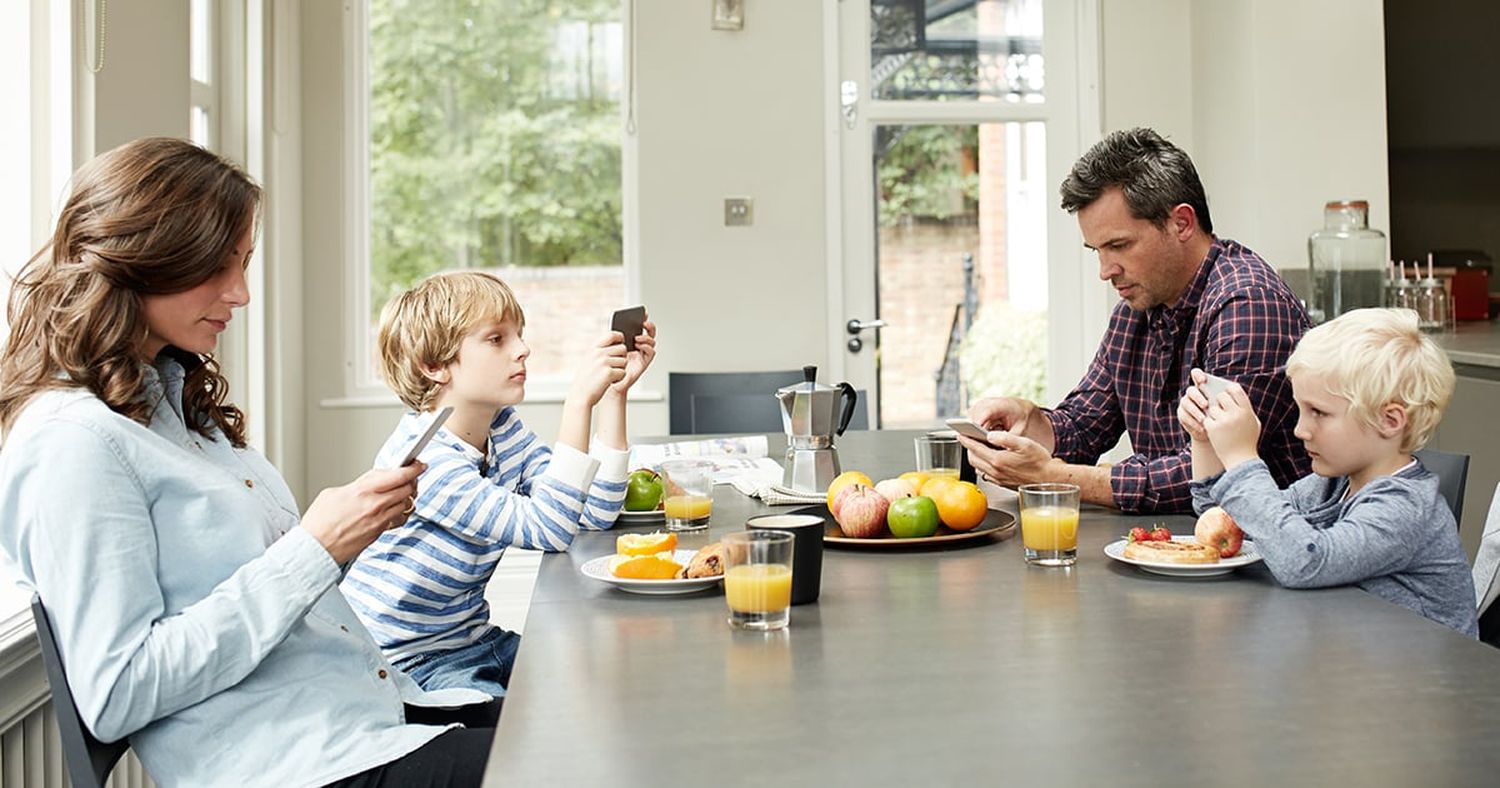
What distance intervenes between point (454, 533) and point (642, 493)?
362mm

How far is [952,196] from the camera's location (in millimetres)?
5371

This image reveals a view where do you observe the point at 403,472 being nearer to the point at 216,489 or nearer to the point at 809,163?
the point at 216,489

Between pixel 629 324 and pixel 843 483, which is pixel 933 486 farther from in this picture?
pixel 629 324

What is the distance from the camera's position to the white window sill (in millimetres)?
5062

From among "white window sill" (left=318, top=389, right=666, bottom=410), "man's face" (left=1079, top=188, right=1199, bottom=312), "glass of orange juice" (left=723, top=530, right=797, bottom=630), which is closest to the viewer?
"glass of orange juice" (left=723, top=530, right=797, bottom=630)

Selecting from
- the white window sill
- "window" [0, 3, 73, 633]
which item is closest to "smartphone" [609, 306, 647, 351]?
"window" [0, 3, 73, 633]

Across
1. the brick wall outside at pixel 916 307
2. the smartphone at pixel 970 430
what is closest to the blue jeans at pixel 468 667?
the smartphone at pixel 970 430

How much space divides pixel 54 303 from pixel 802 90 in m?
3.98

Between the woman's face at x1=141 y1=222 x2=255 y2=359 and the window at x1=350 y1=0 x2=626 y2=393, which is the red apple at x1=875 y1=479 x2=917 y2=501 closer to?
the woman's face at x1=141 y1=222 x2=255 y2=359

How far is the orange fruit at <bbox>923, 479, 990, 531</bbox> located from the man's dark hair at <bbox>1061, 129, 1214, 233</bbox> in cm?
75

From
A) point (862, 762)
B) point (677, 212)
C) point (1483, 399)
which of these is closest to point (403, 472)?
point (862, 762)

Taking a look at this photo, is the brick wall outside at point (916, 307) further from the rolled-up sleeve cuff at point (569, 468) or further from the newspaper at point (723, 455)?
the rolled-up sleeve cuff at point (569, 468)

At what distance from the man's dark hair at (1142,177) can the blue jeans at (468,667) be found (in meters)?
1.27

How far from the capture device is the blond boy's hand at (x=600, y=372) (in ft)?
6.61
